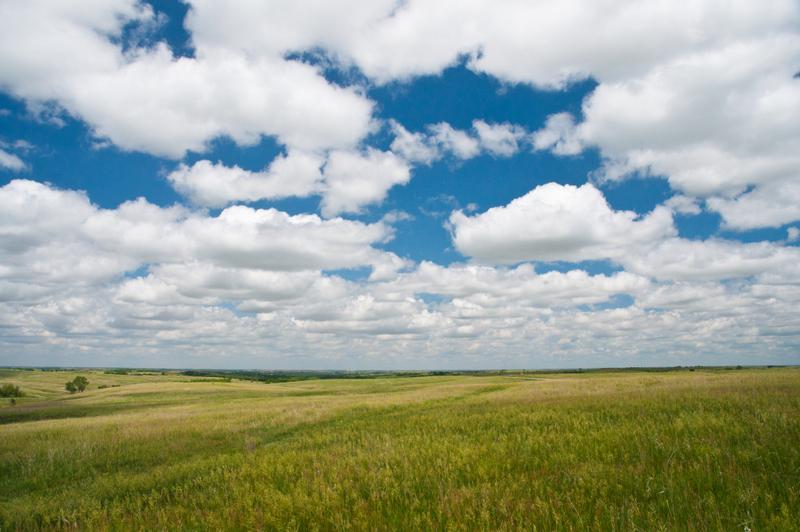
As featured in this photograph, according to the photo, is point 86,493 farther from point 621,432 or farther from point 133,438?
point 621,432

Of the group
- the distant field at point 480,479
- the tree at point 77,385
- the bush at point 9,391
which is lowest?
the tree at point 77,385

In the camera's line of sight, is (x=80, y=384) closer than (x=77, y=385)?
No

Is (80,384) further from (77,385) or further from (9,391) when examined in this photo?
(9,391)

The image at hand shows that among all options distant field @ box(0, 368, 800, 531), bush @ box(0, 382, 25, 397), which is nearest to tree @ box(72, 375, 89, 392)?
bush @ box(0, 382, 25, 397)

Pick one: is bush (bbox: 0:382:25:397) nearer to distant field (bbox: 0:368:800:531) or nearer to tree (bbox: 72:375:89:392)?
tree (bbox: 72:375:89:392)

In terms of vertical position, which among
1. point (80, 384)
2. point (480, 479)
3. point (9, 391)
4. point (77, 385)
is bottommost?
point (77, 385)

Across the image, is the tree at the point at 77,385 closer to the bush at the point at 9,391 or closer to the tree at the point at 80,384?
the tree at the point at 80,384

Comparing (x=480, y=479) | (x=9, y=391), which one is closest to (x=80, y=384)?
(x=9, y=391)

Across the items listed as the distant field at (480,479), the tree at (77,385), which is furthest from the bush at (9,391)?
the distant field at (480,479)

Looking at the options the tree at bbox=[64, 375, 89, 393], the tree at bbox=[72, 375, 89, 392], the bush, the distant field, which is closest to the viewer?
the distant field

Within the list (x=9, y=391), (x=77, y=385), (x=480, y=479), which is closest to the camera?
(x=480, y=479)

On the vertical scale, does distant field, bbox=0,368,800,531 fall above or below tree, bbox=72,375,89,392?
above

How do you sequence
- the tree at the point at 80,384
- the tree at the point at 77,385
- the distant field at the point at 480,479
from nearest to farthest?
the distant field at the point at 480,479 < the tree at the point at 77,385 < the tree at the point at 80,384

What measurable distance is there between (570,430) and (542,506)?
6.14 meters
